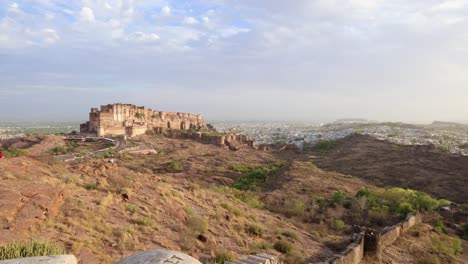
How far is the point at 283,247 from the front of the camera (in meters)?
9.31

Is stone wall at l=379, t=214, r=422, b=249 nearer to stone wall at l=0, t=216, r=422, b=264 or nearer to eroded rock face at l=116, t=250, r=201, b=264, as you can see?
stone wall at l=0, t=216, r=422, b=264

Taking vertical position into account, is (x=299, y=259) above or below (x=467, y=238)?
above

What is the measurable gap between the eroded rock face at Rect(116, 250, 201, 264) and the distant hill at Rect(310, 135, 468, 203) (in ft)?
85.2

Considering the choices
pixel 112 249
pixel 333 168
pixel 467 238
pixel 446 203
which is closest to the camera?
pixel 112 249

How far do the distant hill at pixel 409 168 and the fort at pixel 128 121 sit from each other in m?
29.9

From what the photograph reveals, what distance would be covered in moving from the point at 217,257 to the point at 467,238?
45.2ft

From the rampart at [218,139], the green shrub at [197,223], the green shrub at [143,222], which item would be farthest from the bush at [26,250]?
the rampart at [218,139]

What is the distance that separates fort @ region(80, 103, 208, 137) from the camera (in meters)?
48.6

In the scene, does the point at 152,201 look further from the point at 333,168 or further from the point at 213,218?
the point at 333,168

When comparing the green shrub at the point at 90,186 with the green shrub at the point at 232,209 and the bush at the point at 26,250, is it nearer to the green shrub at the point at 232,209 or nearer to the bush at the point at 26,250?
the green shrub at the point at 232,209

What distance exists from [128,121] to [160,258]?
55710 mm

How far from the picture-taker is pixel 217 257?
7145mm

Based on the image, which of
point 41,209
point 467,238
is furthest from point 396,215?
point 41,209

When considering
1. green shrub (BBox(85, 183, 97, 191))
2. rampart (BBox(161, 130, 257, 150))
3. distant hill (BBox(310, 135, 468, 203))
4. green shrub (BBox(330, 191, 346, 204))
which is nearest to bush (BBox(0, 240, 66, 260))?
green shrub (BBox(85, 183, 97, 191))
